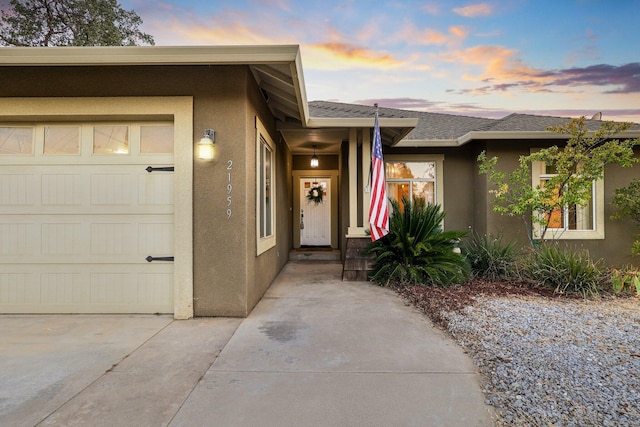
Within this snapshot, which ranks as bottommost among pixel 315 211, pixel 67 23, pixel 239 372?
pixel 239 372

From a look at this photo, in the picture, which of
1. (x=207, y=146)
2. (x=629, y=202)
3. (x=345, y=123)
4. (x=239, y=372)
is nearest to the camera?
(x=239, y=372)

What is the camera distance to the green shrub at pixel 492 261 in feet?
19.0

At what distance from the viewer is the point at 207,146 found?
379 cm

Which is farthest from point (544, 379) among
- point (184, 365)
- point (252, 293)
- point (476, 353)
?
point (252, 293)

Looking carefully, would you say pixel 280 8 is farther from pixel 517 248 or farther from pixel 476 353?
pixel 476 353

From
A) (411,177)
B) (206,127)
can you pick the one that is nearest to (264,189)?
(206,127)

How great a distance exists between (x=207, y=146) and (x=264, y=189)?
1.66 metres

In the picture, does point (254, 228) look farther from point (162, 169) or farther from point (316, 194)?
point (316, 194)

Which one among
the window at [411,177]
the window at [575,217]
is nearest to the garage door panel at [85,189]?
the window at [411,177]

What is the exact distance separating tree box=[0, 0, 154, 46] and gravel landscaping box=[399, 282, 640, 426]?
1487 centimetres

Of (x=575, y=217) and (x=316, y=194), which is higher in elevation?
(x=316, y=194)

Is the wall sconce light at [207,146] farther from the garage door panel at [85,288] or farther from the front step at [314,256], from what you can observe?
the front step at [314,256]

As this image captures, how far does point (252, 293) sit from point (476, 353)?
266cm

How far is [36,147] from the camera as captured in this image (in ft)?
13.5
